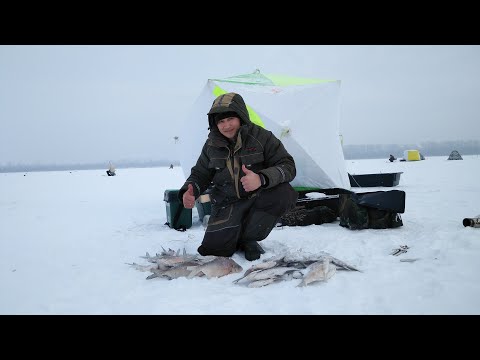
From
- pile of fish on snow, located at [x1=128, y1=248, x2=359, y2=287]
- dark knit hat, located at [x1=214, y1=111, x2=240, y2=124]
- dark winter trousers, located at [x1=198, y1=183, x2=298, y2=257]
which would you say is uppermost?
dark knit hat, located at [x1=214, y1=111, x2=240, y2=124]

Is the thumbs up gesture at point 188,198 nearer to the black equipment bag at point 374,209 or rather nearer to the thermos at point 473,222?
the black equipment bag at point 374,209

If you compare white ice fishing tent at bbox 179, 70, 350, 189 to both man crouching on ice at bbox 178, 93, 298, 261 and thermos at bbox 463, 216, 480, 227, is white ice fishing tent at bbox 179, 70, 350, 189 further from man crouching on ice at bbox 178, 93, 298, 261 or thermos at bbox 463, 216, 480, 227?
man crouching on ice at bbox 178, 93, 298, 261

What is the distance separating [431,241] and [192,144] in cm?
338

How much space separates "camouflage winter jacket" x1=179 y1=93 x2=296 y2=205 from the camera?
2553 millimetres

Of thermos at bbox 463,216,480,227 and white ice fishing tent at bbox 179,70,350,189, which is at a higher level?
white ice fishing tent at bbox 179,70,350,189

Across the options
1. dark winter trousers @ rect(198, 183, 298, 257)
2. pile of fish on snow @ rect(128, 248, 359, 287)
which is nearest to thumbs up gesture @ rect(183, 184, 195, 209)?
dark winter trousers @ rect(198, 183, 298, 257)

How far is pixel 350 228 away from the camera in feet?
11.7

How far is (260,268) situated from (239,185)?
2.25 feet

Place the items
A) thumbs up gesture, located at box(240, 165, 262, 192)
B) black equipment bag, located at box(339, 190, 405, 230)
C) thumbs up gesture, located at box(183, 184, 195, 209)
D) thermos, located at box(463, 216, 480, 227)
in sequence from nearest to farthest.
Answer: thumbs up gesture, located at box(240, 165, 262, 192) → thumbs up gesture, located at box(183, 184, 195, 209) → thermos, located at box(463, 216, 480, 227) → black equipment bag, located at box(339, 190, 405, 230)

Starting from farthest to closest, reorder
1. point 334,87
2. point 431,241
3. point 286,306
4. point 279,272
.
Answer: point 334,87, point 431,241, point 279,272, point 286,306

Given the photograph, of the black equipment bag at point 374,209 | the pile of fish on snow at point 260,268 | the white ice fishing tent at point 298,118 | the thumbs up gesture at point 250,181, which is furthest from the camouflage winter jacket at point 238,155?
the white ice fishing tent at point 298,118

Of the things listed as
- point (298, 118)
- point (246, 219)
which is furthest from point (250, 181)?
point (298, 118)
